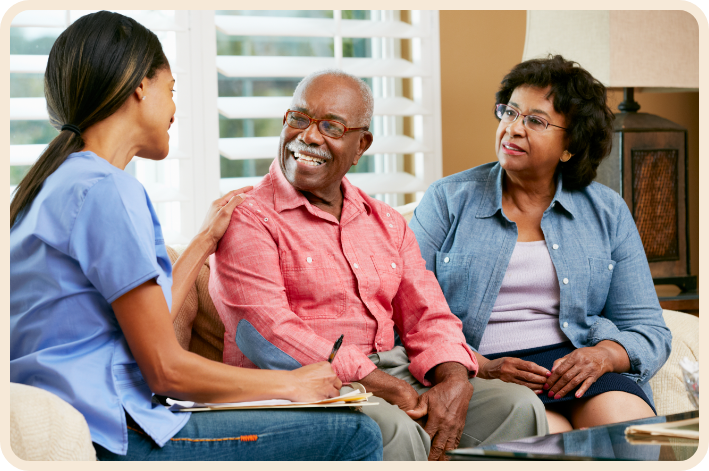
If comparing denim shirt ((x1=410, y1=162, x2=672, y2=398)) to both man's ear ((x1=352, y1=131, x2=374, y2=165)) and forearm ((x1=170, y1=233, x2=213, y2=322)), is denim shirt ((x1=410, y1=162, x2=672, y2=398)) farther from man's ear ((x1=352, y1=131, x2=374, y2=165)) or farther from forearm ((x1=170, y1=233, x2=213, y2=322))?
forearm ((x1=170, y1=233, x2=213, y2=322))

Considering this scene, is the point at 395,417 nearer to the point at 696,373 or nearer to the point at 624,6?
the point at 696,373

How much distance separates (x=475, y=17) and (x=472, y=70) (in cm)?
21

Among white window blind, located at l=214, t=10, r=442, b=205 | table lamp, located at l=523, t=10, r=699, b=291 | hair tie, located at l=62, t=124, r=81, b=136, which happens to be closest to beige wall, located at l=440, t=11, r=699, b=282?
white window blind, located at l=214, t=10, r=442, b=205

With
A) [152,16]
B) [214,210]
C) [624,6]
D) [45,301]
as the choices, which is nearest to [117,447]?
[45,301]

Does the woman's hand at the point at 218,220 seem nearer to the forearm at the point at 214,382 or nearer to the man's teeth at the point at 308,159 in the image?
the man's teeth at the point at 308,159

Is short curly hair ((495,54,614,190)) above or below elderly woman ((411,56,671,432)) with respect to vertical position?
above

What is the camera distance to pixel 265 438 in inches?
50.0

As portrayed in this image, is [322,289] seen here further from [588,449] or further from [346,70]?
[346,70]

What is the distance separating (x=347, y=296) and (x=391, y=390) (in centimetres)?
26

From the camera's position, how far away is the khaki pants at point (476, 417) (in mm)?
1498

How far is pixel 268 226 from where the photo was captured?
1730 mm

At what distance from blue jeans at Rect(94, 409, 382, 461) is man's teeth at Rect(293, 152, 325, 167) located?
68 cm

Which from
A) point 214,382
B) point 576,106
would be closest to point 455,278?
point 576,106

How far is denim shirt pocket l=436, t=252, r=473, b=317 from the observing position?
205 centimetres
